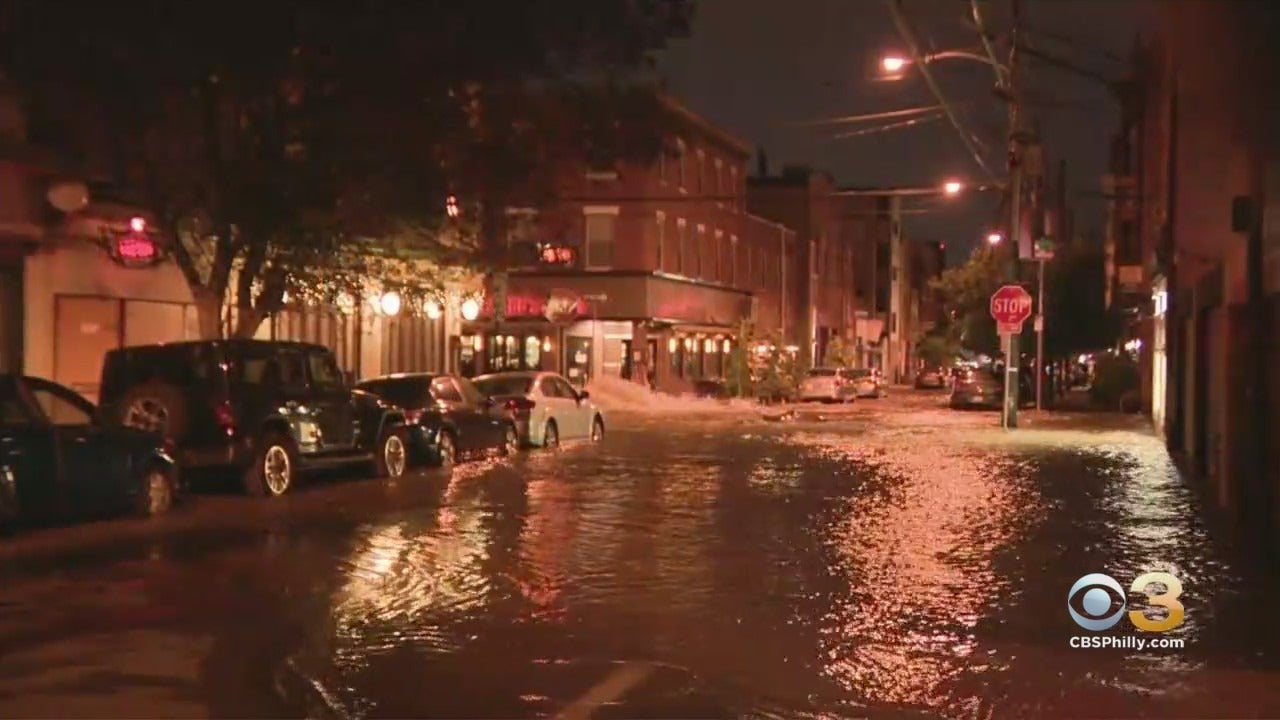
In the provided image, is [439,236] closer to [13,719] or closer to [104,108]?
[104,108]

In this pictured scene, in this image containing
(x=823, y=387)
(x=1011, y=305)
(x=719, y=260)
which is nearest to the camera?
(x=1011, y=305)

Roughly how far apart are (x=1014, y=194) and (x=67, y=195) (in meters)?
19.5

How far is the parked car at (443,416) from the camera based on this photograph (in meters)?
21.9

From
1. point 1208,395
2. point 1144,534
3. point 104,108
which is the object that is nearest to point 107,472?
point 104,108

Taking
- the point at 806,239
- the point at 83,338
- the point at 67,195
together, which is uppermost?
the point at 806,239

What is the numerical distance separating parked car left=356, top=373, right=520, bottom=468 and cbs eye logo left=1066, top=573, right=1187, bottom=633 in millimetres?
12251

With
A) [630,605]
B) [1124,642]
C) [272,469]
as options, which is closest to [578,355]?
[272,469]

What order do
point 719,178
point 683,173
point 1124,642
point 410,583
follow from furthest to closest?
point 719,178 < point 683,173 < point 410,583 < point 1124,642

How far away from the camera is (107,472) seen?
14.8m

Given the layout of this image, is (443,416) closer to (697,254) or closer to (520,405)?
(520,405)

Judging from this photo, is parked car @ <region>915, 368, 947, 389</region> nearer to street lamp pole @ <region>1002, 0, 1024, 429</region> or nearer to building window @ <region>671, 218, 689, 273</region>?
building window @ <region>671, 218, 689, 273</region>

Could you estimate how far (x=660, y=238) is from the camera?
5081 centimetres

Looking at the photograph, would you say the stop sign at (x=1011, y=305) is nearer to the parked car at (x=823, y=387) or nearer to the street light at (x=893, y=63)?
the street light at (x=893, y=63)

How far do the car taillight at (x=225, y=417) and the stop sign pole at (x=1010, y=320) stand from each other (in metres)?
18.4
